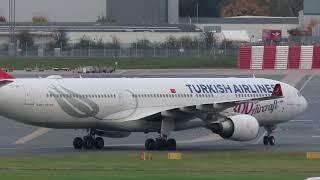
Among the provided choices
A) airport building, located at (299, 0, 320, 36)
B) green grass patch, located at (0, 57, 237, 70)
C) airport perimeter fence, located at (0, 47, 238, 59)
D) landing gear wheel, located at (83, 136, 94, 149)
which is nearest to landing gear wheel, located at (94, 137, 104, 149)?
landing gear wheel, located at (83, 136, 94, 149)

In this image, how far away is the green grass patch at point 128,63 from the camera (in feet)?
411

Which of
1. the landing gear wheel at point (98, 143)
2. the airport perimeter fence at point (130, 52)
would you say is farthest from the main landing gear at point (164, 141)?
the airport perimeter fence at point (130, 52)

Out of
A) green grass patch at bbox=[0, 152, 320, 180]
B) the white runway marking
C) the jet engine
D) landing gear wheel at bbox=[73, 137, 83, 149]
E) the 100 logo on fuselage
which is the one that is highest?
the 100 logo on fuselage

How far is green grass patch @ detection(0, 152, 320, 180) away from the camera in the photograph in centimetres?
3856

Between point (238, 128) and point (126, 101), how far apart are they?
5205mm

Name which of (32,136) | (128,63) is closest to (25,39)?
(128,63)

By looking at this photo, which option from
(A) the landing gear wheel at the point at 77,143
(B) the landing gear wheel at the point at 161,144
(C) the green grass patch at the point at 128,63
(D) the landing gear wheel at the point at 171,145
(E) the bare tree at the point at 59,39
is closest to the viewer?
(B) the landing gear wheel at the point at 161,144

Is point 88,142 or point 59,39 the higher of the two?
point 88,142

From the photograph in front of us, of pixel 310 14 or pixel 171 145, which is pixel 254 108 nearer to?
pixel 171 145

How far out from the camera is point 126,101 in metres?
54.8

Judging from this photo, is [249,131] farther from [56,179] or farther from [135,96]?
[56,179]

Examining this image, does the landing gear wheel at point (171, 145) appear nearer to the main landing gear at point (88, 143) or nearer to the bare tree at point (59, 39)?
the main landing gear at point (88, 143)

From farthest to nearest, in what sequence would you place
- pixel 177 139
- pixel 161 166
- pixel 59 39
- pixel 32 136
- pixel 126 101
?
1. pixel 59 39
2. pixel 32 136
3. pixel 177 139
4. pixel 126 101
5. pixel 161 166

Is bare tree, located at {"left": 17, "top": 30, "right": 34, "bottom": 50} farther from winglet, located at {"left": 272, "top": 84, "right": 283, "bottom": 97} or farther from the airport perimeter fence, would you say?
winglet, located at {"left": 272, "top": 84, "right": 283, "bottom": 97}
